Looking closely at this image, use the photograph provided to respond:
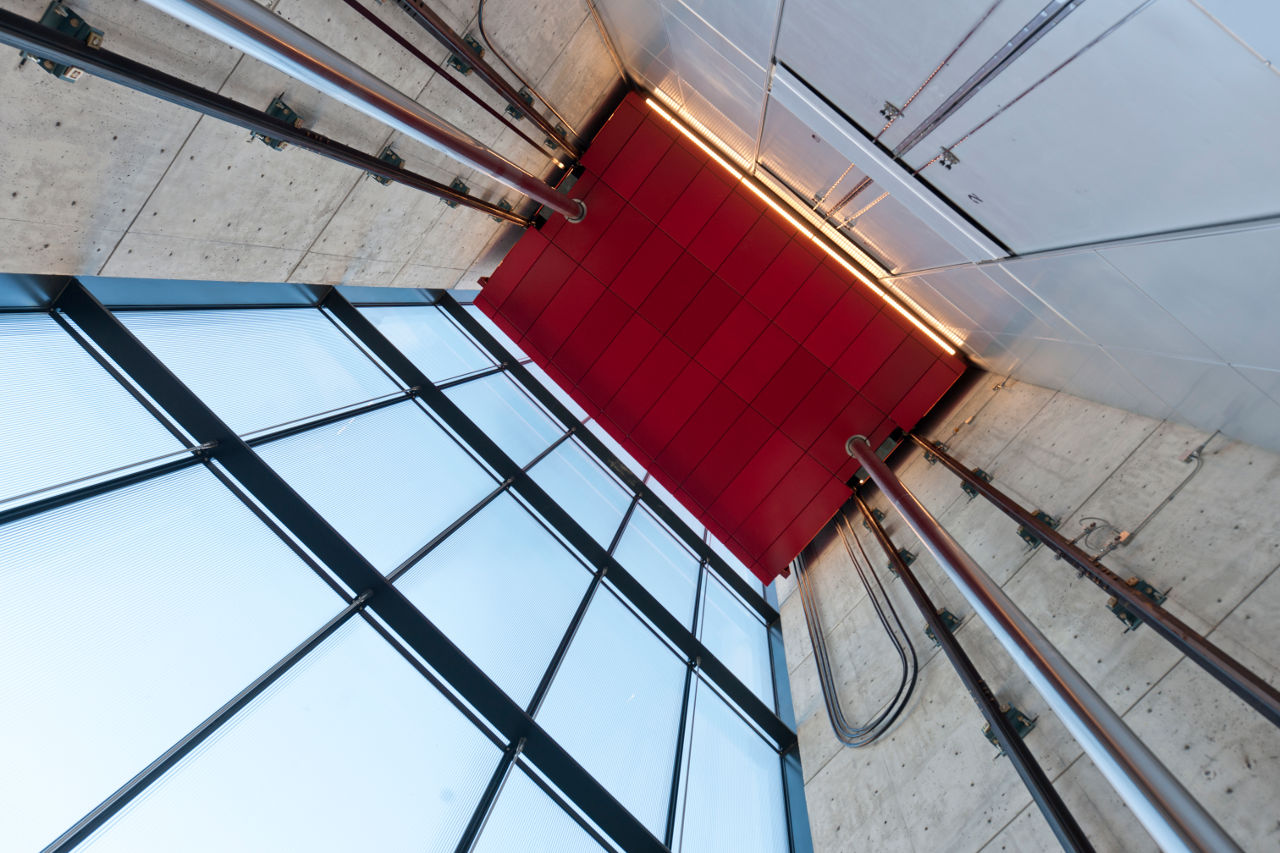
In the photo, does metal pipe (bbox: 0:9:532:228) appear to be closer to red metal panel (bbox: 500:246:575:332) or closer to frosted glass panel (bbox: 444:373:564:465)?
frosted glass panel (bbox: 444:373:564:465)

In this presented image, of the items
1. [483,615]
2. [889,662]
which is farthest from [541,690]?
[889,662]

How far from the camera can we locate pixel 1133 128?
3328 millimetres

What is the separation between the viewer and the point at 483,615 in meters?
7.44

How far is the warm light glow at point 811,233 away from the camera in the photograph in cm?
1275

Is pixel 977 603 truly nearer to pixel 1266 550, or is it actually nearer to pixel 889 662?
pixel 1266 550

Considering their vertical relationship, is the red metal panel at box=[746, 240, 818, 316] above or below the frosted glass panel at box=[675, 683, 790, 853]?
above

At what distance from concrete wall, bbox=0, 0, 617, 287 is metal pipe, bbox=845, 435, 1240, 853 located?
24.2 ft

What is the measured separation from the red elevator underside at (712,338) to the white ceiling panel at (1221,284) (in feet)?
27.9

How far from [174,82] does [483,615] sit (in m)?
5.25

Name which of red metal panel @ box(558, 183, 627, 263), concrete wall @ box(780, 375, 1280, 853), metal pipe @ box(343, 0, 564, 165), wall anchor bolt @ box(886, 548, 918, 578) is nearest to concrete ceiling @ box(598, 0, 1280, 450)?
A: concrete wall @ box(780, 375, 1280, 853)

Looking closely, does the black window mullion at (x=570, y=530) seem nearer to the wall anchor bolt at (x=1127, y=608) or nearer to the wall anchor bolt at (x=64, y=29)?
the wall anchor bolt at (x=64, y=29)

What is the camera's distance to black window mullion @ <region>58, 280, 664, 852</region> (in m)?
5.62

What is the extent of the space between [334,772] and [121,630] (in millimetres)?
1671

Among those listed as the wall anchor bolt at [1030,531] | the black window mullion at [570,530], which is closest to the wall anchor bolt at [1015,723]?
the wall anchor bolt at [1030,531]
